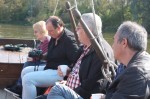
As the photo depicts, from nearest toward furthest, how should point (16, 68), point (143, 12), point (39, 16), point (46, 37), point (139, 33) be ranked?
1. point (139, 33)
2. point (46, 37)
3. point (16, 68)
4. point (39, 16)
5. point (143, 12)

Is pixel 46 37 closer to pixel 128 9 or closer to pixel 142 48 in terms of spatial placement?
pixel 142 48

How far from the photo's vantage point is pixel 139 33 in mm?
1999

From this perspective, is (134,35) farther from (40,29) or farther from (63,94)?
(40,29)

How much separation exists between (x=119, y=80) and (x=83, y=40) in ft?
2.72

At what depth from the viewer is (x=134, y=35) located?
6.52ft

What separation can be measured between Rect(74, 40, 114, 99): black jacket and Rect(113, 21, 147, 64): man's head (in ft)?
1.70

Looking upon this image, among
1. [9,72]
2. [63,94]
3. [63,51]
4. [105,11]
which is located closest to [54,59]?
[63,51]

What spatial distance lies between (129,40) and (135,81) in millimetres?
247

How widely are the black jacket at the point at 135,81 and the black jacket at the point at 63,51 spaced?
1389 millimetres

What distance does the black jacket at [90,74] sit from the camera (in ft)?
8.39

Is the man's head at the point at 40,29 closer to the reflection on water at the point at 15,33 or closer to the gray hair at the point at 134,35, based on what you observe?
the gray hair at the point at 134,35

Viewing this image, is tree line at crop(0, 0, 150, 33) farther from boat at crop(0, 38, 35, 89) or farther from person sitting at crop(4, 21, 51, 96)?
person sitting at crop(4, 21, 51, 96)

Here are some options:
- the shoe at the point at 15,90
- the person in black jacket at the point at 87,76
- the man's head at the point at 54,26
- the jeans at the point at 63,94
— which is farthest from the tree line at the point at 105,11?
the jeans at the point at 63,94

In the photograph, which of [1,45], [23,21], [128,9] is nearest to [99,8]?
[128,9]
